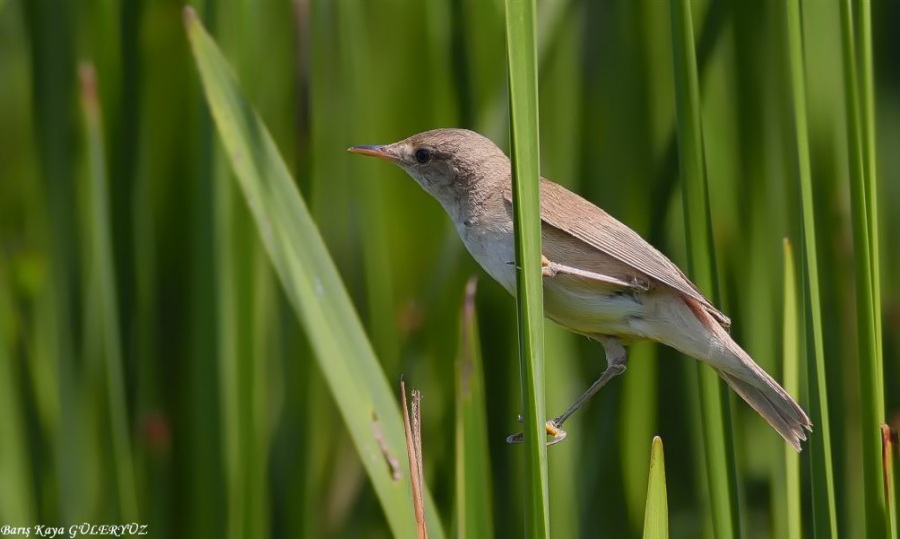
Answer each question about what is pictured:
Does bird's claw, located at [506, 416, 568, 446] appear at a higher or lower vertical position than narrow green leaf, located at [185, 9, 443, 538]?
lower

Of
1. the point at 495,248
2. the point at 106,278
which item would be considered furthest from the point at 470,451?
the point at 106,278

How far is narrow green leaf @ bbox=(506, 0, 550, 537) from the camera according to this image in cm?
122

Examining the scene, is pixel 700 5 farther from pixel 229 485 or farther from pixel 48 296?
pixel 48 296

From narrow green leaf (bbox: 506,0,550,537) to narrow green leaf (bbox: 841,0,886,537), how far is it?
1.72ft

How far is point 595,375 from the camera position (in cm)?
257

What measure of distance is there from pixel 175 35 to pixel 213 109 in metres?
0.95

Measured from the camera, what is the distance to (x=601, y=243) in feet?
6.18

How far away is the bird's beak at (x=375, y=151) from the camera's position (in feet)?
6.72

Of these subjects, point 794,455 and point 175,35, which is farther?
point 175,35

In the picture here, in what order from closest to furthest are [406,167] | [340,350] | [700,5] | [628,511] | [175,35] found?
[340,350], [700,5], [406,167], [628,511], [175,35]

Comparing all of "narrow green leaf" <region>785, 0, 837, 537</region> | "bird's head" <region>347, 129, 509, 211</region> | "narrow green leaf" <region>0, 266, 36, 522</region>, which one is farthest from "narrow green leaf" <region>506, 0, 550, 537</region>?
"narrow green leaf" <region>0, 266, 36, 522</region>

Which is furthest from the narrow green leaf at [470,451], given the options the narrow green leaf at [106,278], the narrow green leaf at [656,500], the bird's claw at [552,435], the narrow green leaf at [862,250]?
the narrow green leaf at [106,278]

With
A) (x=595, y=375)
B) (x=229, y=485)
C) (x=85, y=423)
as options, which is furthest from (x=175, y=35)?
(x=595, y=375)

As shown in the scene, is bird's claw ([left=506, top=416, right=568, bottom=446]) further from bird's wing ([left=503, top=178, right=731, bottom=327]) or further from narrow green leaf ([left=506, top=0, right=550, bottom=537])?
narrow green leaf ([left=506, top=0, right=550, bottom=537])
